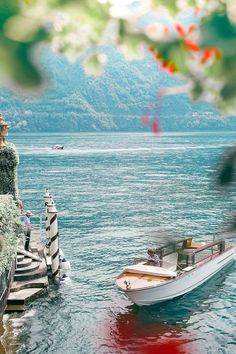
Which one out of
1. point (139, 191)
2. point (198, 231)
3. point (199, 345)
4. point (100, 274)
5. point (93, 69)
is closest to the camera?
point (93, 69)

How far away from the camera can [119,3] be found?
1433 mm

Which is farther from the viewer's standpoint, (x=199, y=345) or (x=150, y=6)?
(x=199, y=345)

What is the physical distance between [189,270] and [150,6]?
2348 centimetres

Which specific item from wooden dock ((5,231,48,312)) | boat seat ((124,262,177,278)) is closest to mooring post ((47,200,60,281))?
wooden dock ((5,231,48,312))

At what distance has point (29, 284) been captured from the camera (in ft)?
68.7

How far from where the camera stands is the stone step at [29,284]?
2037cm

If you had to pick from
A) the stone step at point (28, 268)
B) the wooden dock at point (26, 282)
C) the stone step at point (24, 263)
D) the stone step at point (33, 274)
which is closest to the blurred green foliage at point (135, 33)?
the wooden dock at point (26, 282)

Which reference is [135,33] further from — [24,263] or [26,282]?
[24,263]

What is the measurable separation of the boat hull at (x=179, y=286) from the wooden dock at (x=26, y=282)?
3.80 metres

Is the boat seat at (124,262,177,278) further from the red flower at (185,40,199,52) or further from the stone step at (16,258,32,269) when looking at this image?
the red flower at (185,40,199,52)

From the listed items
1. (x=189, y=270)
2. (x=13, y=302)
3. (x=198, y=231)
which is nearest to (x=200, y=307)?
(x=189, y=270)

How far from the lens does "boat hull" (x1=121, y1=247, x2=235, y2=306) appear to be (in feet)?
70.8

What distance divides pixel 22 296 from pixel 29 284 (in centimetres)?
122

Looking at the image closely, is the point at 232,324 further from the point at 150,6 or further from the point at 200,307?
the point at 150,6
